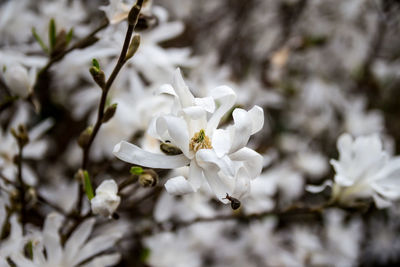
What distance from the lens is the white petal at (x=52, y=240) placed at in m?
0.60

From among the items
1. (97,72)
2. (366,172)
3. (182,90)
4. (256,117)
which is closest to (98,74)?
(97,72)

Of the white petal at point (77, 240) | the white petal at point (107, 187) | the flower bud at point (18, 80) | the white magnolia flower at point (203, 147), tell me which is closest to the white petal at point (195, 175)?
the white magnolia flower at point (203, 147)

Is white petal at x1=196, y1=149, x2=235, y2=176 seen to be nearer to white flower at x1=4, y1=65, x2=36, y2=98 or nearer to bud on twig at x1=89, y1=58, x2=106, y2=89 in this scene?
bud on twig at x1=89, y1=58, x2=106, y2=89

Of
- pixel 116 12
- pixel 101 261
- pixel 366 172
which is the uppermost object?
pixel 116 12

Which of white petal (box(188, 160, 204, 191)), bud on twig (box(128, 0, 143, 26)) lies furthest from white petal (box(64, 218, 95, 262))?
bud on twig (box(128, 0, 143, 26))

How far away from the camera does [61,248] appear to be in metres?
0.61

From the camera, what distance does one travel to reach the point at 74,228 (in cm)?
66

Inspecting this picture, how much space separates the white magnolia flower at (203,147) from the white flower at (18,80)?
0.90 feet

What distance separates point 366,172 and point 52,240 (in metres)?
0.54

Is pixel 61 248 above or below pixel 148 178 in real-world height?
below

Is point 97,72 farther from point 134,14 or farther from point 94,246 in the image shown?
point 94,246

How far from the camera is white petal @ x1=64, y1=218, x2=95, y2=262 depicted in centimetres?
62

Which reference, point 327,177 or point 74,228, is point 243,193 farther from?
point 327,177

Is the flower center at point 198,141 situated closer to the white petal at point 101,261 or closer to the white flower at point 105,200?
the white flower at point 105,200
